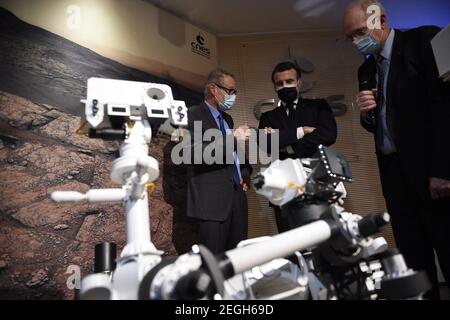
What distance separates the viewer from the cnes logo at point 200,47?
11.1 ft

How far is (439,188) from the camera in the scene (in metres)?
1.62

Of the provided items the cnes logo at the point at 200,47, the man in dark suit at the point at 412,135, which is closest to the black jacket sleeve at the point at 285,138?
the man in dark suit at the point at 412,135

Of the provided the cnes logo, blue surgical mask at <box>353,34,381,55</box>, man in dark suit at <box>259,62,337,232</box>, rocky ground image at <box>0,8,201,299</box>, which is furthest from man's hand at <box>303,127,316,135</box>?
the cnes logo

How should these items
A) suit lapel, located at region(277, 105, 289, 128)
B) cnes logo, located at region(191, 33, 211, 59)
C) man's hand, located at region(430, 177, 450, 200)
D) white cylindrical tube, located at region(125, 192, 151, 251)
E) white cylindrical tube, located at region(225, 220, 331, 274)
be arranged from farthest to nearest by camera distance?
cnes logo, located at region(191, 33, 211, 59) → suit lapel, located at region(277, 105, 289, 128) → man's hand, located at region(430, 177, 450, 200) → white cylindrical tube, located at region(125, 192, 151, 251) → white cylindrical tube, located at region(225, 220, 331, 274)

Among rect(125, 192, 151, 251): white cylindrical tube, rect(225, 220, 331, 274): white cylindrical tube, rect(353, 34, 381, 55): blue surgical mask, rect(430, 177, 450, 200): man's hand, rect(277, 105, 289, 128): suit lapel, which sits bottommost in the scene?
rect(225, 220, 331, 274): white cylindrical tube

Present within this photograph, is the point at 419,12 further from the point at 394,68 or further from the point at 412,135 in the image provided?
the point at 412,135

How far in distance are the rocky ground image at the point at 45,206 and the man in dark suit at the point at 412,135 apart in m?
1.59

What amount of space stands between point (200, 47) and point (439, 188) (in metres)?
2.42

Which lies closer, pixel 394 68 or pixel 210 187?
pixel 394 68

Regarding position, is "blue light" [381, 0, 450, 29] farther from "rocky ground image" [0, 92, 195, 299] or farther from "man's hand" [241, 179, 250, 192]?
"rocky ground image" [0, 92, 195, 299]

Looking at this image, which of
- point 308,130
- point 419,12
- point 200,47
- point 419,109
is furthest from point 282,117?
point 419,12

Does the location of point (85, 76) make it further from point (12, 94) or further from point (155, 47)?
point (155, 47)

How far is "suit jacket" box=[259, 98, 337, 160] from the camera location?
230 centimetres

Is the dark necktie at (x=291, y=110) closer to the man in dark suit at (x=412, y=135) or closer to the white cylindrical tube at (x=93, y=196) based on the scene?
the man in dark suit at (x=412, y=135)
